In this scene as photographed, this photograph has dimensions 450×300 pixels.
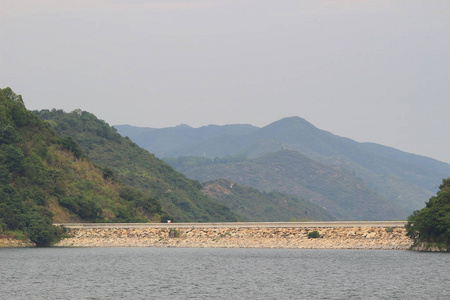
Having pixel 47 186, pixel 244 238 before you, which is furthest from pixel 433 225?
pixel 47 186

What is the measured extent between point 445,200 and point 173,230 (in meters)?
46.5

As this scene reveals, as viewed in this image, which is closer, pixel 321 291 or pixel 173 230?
pixel 321 291

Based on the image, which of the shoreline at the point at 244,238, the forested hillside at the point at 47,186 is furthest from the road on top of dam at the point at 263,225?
the forested hillside at the point at 47,186

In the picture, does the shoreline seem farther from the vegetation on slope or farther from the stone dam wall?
the vegetation on slope

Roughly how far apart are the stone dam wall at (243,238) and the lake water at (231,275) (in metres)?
5.19

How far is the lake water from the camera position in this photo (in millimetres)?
51500

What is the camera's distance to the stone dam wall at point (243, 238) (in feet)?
299

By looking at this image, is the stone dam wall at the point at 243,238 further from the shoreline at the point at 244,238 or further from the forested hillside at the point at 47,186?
the forested hillside at the point at 47,186

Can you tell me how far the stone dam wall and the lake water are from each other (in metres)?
5.19

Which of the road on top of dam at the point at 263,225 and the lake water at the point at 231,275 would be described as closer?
the lake water at the point at 231,275

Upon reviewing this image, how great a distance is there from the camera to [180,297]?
49.9 meters

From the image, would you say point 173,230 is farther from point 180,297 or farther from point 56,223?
point 180,297

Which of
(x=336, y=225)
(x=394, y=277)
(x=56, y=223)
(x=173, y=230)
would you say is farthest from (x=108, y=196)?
(x=394, y=277)

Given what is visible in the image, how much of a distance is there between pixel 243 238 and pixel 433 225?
105 feet
